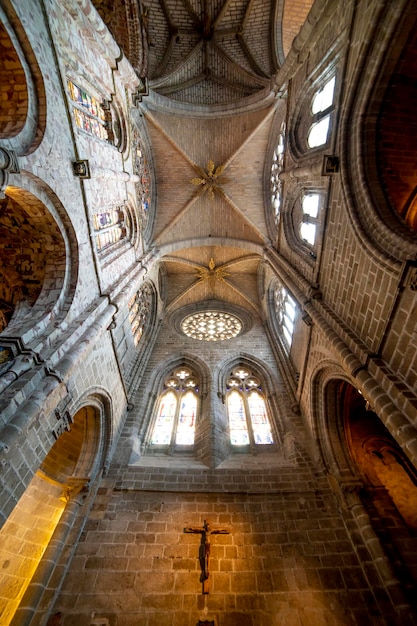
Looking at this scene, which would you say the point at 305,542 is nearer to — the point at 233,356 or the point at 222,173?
the point at 233,356

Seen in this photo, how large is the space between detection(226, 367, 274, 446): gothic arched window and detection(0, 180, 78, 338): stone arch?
6.05 m

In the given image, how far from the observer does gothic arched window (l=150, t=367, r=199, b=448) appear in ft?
27.1

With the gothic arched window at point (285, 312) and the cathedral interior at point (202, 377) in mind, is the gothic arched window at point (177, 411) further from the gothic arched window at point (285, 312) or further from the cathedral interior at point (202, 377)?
the gothic arched window at point (285, 312)

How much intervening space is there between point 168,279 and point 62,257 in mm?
9373

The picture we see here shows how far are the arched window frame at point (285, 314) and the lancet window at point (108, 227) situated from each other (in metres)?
5.80

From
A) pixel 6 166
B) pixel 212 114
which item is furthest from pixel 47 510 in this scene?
pixel 212 114

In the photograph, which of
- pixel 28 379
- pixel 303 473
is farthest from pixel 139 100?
pixel 303 473

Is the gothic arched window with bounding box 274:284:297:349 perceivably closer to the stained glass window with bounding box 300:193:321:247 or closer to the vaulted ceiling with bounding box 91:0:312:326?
the vaulted ceiling with bounding box 91:0:312:326

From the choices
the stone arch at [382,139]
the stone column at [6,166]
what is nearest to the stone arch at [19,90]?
the stone column at [6,166]

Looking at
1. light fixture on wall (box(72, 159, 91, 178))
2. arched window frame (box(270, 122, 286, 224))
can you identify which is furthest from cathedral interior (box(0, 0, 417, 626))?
arched window frame (box(270, 122, 286, 224))

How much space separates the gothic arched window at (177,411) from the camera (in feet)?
27.1

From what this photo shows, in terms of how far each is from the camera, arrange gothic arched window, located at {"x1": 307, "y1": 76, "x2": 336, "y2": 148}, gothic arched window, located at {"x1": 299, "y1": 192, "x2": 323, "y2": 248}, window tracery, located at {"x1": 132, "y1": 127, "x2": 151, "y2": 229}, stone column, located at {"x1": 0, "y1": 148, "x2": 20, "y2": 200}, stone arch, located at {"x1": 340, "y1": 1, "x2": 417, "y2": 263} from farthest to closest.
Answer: window tracery, located at {"x1": 132, "y1": 127, "x2": 151, "y2": 229} < gothic arched window, located at {"x1": 299, "y1": 192, "x2": 323, "y2": 248} < gothic arched window, located at {"x1": 307, "y1": 76, "x2": 336, "y2": 148} < stone arch, located at {"x1": 340, "y1": 1, "x2": 417, "y2": 263} < stone column, located at {"x1": 0, "y1": 148, "x2": 20, "y2": 200}

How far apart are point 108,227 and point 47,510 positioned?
7.13 meters

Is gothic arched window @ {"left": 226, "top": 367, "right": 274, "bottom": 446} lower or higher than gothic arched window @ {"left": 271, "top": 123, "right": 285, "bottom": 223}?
lower
